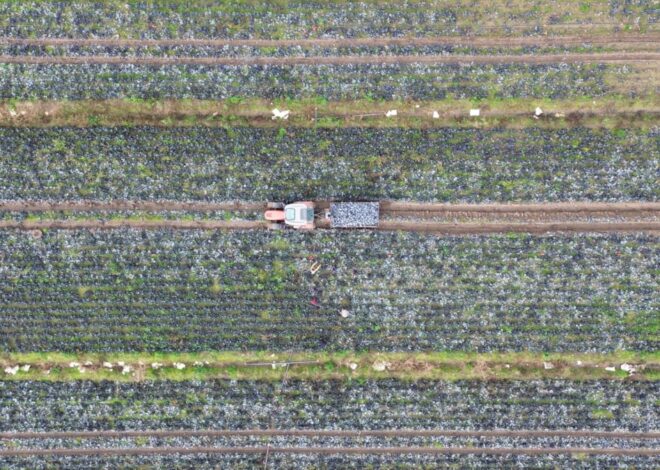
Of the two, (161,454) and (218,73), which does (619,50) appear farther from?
(161,454)

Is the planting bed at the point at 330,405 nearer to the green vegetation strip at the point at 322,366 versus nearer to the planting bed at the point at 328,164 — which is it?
the green vegetation strip at the point at 322,366

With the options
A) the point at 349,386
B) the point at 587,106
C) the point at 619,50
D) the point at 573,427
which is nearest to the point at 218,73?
the point at 349,386

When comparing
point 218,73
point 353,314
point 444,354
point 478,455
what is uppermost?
point 218,73

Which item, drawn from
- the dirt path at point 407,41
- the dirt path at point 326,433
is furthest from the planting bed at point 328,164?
the dirt path at point 326,433

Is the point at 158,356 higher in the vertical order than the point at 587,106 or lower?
lower

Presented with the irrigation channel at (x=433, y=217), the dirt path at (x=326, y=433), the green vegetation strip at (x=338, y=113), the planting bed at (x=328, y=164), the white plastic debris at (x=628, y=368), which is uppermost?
the green vegetation strip at (x=338, y=113)

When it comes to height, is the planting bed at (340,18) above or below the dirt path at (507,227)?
above
